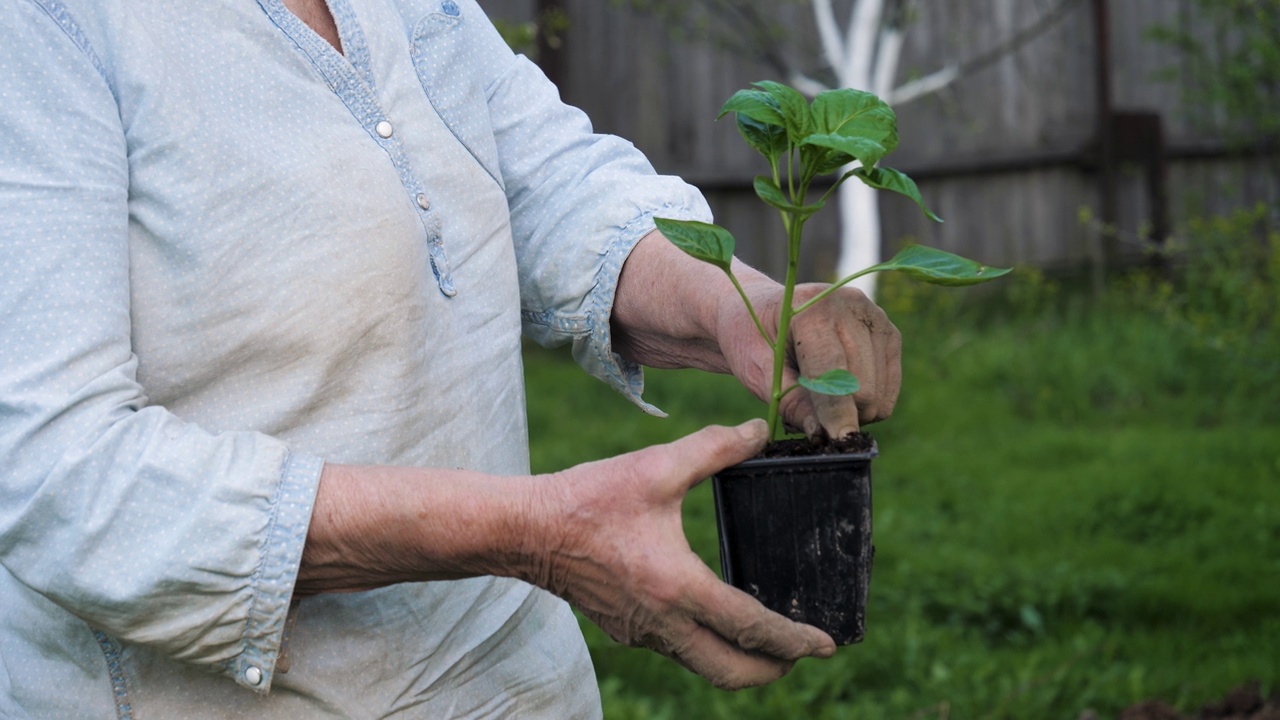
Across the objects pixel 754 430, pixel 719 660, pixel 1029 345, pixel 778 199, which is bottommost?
pixel 1029 345

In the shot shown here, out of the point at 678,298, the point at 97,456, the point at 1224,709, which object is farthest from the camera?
the point at 1224,709

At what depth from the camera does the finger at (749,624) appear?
4.11 ft

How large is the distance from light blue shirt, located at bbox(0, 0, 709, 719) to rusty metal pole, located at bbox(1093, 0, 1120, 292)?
7060 millimetres

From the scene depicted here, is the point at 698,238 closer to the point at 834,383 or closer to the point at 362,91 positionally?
the point at 834,383

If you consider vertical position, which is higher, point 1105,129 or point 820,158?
point 1105,129

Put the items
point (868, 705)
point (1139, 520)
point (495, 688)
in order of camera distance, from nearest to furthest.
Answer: point (495, 688) → point (868, 705) → point (1139, 520)

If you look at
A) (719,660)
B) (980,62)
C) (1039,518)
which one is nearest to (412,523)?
(719,660)

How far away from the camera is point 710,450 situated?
50.7 inches

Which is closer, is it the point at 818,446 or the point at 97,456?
the point at 97,456

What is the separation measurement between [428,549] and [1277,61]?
4.90 metres

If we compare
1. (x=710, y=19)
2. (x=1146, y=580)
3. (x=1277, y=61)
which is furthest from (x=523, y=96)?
(x=710, y=19)

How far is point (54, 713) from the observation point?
1349 millimetres

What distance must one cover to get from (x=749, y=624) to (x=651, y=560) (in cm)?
12

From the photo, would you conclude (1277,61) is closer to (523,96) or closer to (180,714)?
(523,96)
